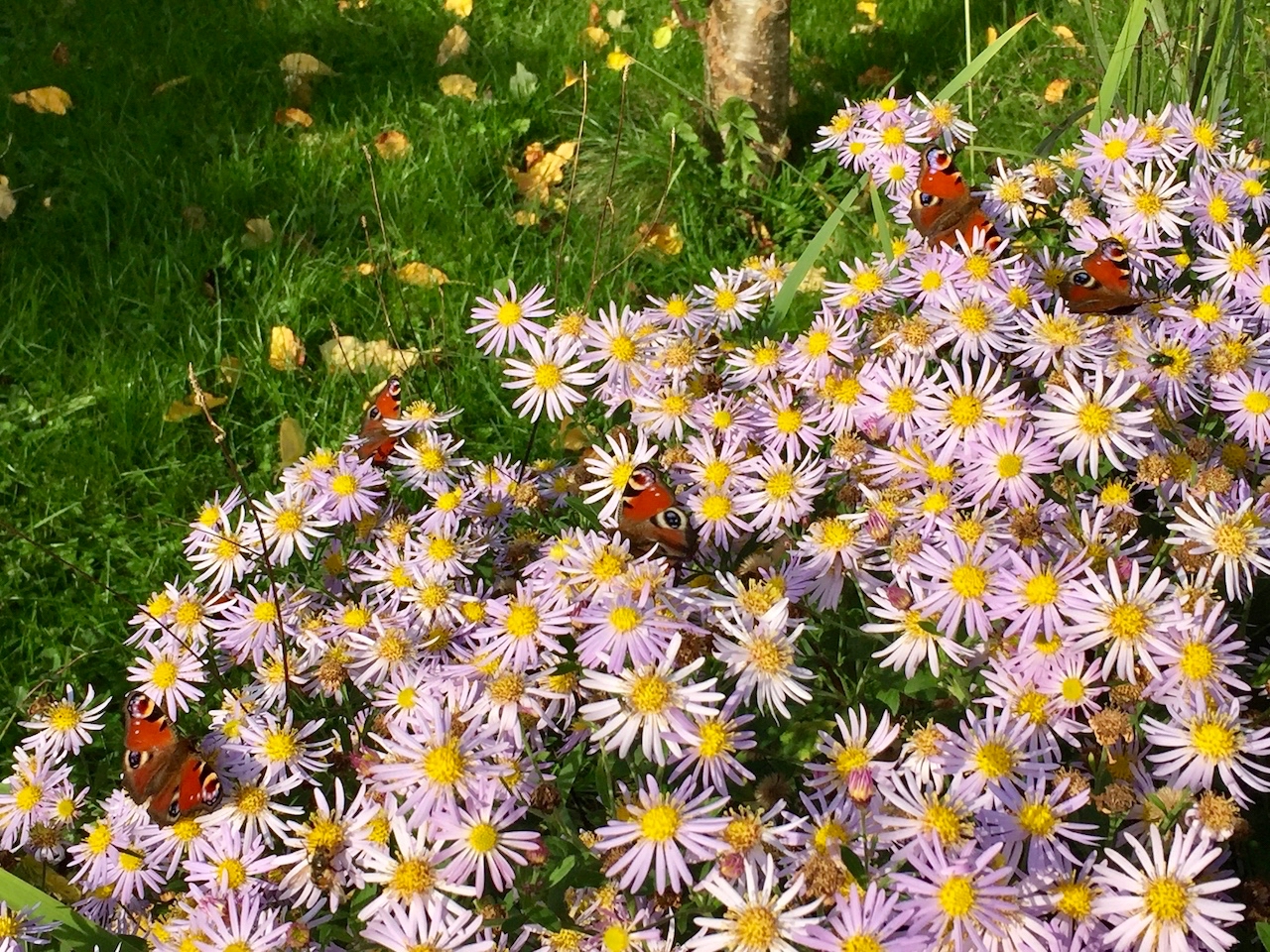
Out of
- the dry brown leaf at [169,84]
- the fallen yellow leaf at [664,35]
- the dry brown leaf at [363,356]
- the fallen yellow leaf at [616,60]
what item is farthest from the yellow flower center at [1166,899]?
the dry brown leaf at [169,84]

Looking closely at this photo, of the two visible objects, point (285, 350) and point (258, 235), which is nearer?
point (285, 350)

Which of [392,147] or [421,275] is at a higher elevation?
[392,147]

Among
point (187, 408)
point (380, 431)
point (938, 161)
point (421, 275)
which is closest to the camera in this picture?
point (938, 161)

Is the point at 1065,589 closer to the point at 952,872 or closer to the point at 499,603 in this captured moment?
the point at 952,872

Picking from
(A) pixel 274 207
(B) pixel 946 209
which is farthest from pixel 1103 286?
(A) pixel 274 207

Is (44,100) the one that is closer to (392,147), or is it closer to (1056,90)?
(392,147)

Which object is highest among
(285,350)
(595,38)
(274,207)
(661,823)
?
(595,38)

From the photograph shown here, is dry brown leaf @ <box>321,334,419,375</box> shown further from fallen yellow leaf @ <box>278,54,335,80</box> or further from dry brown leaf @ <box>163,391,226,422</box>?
fallen yellow leaf @ <box>278,54,335,80</box>

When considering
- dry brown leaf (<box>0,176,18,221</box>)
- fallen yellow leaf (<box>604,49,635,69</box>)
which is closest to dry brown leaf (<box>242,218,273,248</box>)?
dry brown leaf (<box>0,176,18,221</box>)
